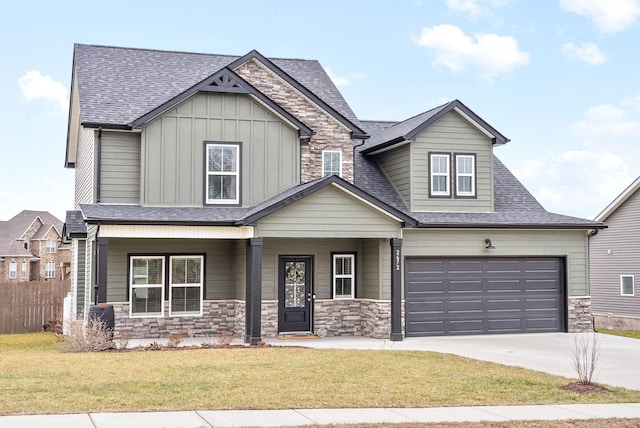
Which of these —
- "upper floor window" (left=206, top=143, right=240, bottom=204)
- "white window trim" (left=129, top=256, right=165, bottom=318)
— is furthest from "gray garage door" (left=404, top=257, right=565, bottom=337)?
"white window trim" (left=129, top=256, right=165, bottom=318)

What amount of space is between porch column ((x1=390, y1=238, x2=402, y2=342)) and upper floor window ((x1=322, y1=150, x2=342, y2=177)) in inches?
128

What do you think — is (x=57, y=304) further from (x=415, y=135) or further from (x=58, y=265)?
(x=58, y=265)

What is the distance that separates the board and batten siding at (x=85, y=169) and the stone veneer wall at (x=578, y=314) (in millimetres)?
14408

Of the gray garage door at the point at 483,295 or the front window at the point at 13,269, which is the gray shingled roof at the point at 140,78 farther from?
the front window at the point at 13,269

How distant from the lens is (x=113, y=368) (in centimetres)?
1434

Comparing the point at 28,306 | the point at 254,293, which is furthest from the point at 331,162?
the point at 28,306

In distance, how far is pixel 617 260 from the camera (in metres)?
31.5

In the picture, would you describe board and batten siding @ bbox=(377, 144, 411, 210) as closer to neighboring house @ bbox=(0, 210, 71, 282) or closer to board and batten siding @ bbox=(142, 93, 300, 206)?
board and batten siding @ bbox=(142, 93, 300, 206)

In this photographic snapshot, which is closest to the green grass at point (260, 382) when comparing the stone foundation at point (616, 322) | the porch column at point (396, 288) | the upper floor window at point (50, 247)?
the porch column at point (396, 288)

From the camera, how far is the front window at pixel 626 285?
3077 centimetres

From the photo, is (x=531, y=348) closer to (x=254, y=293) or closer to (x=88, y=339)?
(x=254, y=293)

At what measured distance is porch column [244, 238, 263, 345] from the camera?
64.5 ft

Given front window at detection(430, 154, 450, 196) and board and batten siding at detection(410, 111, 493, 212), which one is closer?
board and batten siding at detection(410, 111, 493, 212)

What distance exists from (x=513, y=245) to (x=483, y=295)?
176 centimetres
